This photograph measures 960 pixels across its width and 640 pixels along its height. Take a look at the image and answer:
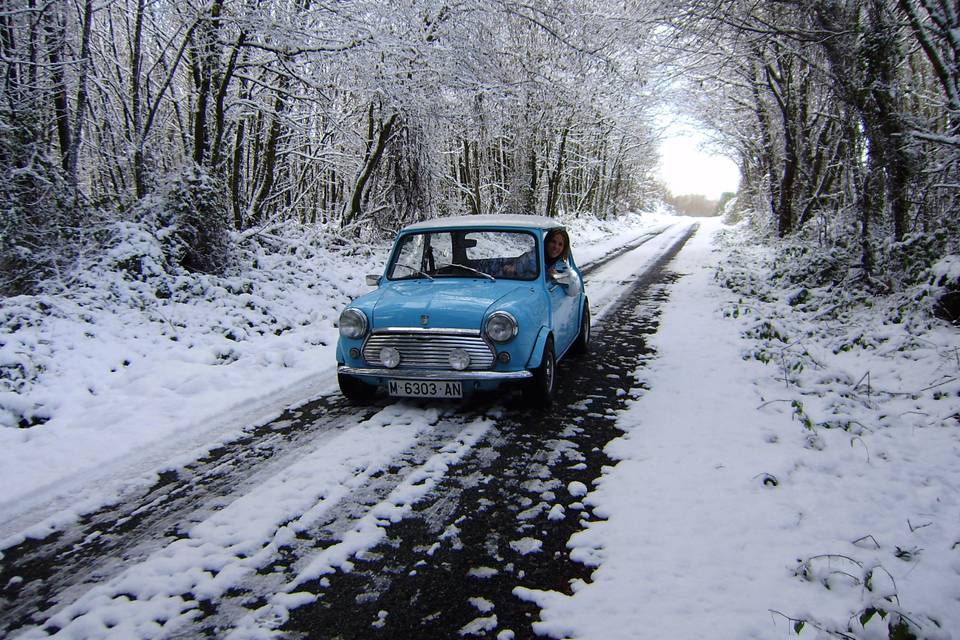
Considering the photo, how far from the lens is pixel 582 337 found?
276 inches

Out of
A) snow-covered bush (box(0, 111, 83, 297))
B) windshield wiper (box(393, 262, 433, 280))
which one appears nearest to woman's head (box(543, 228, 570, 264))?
windshield wiper (box(393, 262, 433, 280))

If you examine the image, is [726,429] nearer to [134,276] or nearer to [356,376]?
[356,376]

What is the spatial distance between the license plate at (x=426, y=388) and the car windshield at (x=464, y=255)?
138cm

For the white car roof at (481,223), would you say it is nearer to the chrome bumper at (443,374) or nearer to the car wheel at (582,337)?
the car wheel at (582,337)

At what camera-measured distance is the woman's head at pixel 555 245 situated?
5.84m

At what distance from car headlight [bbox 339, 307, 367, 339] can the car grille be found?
0.13 meters

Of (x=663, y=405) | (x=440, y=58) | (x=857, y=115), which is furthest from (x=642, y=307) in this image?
(x=440, y=58)

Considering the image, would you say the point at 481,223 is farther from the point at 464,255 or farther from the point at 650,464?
the point at 650,464

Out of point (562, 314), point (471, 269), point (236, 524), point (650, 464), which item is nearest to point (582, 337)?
point (562, 314)

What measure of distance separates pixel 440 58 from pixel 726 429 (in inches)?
370

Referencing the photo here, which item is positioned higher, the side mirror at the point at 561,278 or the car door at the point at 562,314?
the side mirror at the point at 561,278

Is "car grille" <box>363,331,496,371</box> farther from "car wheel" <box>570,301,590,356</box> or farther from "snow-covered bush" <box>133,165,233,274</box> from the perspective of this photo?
"snow-covered bush" <box>133,165,233,274</box>

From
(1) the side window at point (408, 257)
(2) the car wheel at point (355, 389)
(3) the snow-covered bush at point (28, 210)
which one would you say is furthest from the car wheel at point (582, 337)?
(3) the snow-covered bush at point (28, 210)

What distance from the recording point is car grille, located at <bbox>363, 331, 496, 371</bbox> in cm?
465
